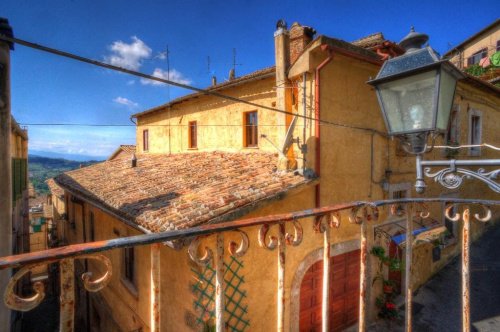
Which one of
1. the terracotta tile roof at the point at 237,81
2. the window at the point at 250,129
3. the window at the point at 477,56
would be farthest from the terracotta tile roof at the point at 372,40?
the window at the point at 477,56

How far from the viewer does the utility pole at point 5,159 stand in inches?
159

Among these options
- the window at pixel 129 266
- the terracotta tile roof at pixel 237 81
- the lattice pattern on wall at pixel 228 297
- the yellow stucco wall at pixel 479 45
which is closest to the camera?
the lattice pattern on wall at pixel 228 297

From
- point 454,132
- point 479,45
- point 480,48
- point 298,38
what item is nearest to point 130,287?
point 298,38

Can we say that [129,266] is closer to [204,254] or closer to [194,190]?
[194,190]

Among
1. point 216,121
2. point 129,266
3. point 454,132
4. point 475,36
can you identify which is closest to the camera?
point 129,266

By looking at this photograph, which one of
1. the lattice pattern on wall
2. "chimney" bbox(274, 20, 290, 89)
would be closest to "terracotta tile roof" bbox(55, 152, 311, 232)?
the lattice pattern on wall

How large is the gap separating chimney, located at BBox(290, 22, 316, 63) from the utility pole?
5.88 m

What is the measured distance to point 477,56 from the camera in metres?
22.5

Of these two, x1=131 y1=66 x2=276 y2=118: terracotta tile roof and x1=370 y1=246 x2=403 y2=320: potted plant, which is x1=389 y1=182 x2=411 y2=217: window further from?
x1=131 y1=66 x2=276 y2=118: terracotta tile roof

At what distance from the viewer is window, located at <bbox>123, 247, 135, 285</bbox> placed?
25.7 ft

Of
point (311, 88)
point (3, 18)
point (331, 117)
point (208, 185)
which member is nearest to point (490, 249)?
point (331, 117)

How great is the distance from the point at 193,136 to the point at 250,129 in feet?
12.8

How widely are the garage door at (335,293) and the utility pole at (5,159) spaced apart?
591 cm

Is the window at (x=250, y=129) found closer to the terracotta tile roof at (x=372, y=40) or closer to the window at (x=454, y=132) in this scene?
the terracotta tile roof at (x=372, y=40)
